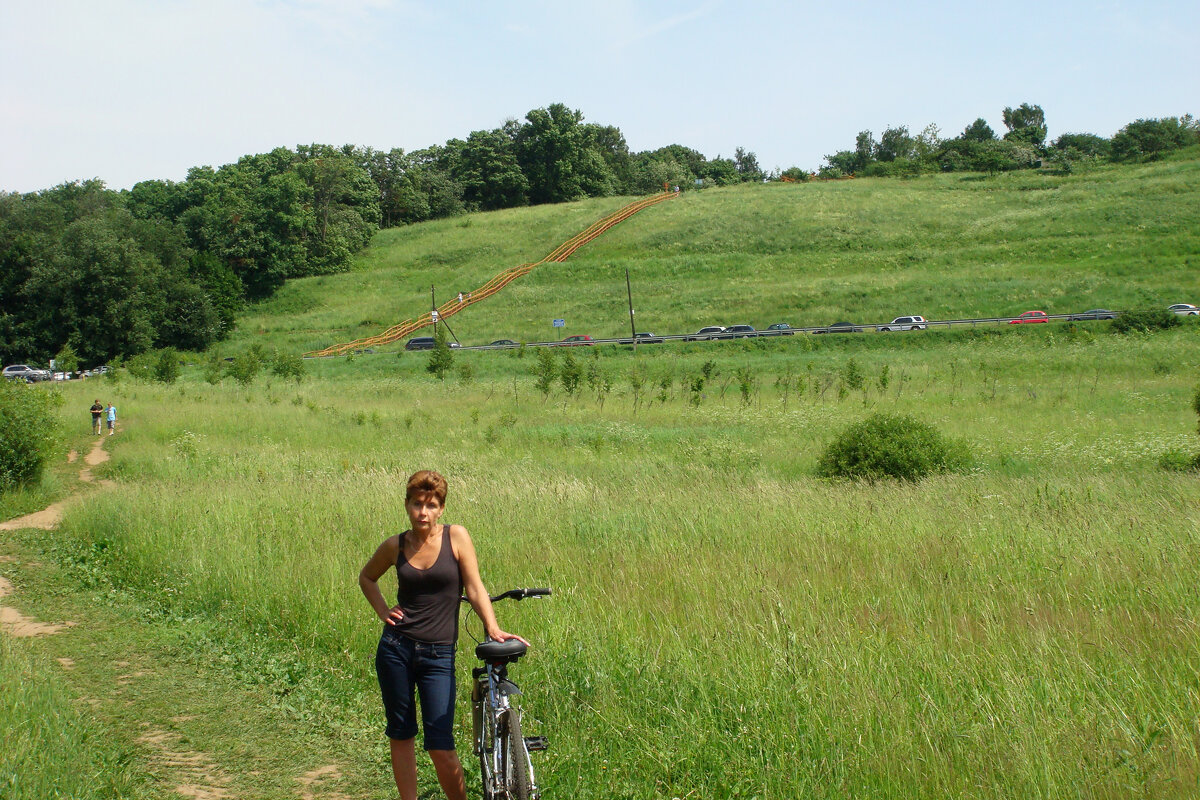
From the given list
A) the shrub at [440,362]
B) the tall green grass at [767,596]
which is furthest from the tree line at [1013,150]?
the tall green grass at [767,596]

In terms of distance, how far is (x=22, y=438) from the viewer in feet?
56.2

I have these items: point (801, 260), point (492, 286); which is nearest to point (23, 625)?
point (801, 260)

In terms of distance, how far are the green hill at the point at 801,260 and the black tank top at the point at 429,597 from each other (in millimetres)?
57097

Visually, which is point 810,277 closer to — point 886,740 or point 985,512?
point 985,512

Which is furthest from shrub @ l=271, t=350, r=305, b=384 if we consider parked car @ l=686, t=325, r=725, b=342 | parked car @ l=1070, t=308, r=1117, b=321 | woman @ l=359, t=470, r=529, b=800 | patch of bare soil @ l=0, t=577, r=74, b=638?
woman @ l=359, t=470, r=529, b=800

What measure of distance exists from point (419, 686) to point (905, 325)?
169ft

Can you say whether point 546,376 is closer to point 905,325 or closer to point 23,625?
point 23,625

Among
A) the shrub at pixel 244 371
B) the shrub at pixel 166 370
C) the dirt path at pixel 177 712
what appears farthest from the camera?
the shrub at pixel 166 370

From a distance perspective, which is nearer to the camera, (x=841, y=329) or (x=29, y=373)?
(x=841, y=329)

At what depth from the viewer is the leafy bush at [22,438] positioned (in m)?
17.0

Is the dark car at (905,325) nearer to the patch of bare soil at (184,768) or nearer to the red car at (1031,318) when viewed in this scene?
the red car at (1031,318)

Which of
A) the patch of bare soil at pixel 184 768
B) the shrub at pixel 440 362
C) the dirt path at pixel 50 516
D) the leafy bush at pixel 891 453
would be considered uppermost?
the patch of bare soil at pixel 184 768

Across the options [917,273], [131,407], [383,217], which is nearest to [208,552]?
[131,407]

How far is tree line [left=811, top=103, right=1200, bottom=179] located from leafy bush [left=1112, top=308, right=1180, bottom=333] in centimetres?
6774
